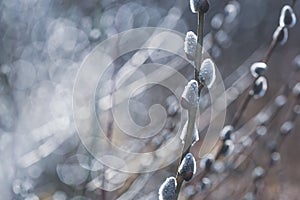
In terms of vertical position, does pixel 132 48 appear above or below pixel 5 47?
below

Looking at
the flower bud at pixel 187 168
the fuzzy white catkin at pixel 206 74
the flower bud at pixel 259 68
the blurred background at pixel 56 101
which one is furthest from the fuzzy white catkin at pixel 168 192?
the blurred background at pixel 56 101

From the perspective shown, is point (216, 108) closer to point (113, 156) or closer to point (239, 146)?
point (113, 156)

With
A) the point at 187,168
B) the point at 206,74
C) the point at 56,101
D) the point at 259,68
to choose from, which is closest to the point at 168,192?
the point at 187,168

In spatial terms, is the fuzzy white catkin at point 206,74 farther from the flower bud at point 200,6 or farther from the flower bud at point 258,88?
the flower bud at point 258,88

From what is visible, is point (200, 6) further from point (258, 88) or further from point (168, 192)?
point (258, 88)


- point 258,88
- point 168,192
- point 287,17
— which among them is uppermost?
point 168,192

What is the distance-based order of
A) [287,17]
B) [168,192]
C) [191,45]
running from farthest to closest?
1. [287,17]
2. [191,45]
3. [168,192]

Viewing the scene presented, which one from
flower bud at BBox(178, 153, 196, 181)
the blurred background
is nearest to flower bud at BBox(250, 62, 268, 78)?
the blurred background

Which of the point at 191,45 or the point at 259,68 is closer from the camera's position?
the point at 191,45

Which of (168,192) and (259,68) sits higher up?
(168,192)

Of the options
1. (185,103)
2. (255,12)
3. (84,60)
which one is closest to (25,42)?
(84,60)

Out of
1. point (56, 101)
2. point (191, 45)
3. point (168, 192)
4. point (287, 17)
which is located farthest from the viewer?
point (56, 101)
